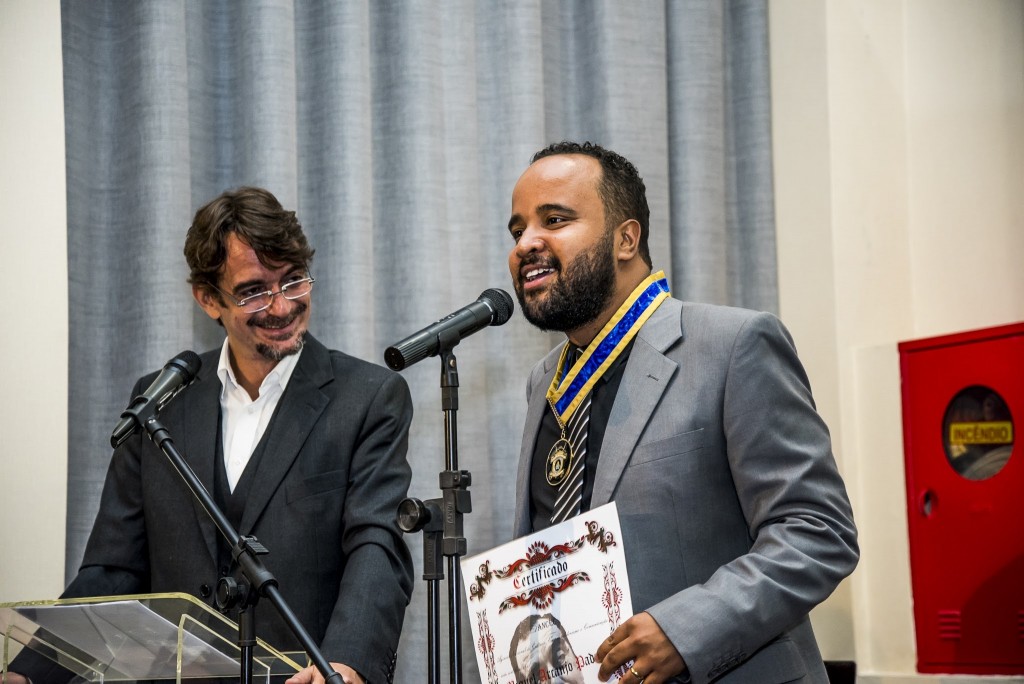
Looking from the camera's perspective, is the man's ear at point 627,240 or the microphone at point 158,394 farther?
the man's ear at point 627,240

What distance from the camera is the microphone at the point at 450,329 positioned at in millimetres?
1941

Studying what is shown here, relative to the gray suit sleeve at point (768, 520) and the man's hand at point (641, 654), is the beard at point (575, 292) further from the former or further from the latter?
the man's hand at point (641, 654)

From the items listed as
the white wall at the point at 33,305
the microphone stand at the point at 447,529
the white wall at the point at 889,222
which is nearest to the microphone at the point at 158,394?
the microphone stand at the point at 447,529

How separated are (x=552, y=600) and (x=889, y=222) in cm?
228

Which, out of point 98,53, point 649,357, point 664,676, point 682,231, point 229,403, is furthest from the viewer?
point 682,231

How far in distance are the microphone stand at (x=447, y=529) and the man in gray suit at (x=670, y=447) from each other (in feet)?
0.81

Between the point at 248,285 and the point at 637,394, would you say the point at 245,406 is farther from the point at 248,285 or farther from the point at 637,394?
the point at 637,394

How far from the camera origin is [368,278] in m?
3.38

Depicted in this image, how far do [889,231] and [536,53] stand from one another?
127 centimetres

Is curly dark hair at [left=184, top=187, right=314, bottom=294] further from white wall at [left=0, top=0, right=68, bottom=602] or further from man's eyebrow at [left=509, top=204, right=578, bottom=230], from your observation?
man's eyebrow at [left=509, top=204, right=578, bottom=230]

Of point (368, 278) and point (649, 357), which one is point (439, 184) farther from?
point (649, 357)

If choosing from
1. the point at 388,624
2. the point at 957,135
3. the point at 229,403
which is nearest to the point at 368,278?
the point at 229,403

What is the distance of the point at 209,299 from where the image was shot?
9.40 feet

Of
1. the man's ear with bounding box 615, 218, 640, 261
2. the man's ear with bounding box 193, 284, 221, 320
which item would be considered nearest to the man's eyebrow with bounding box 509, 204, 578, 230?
the man's ear with bounding box 615, 218, 640, 261
